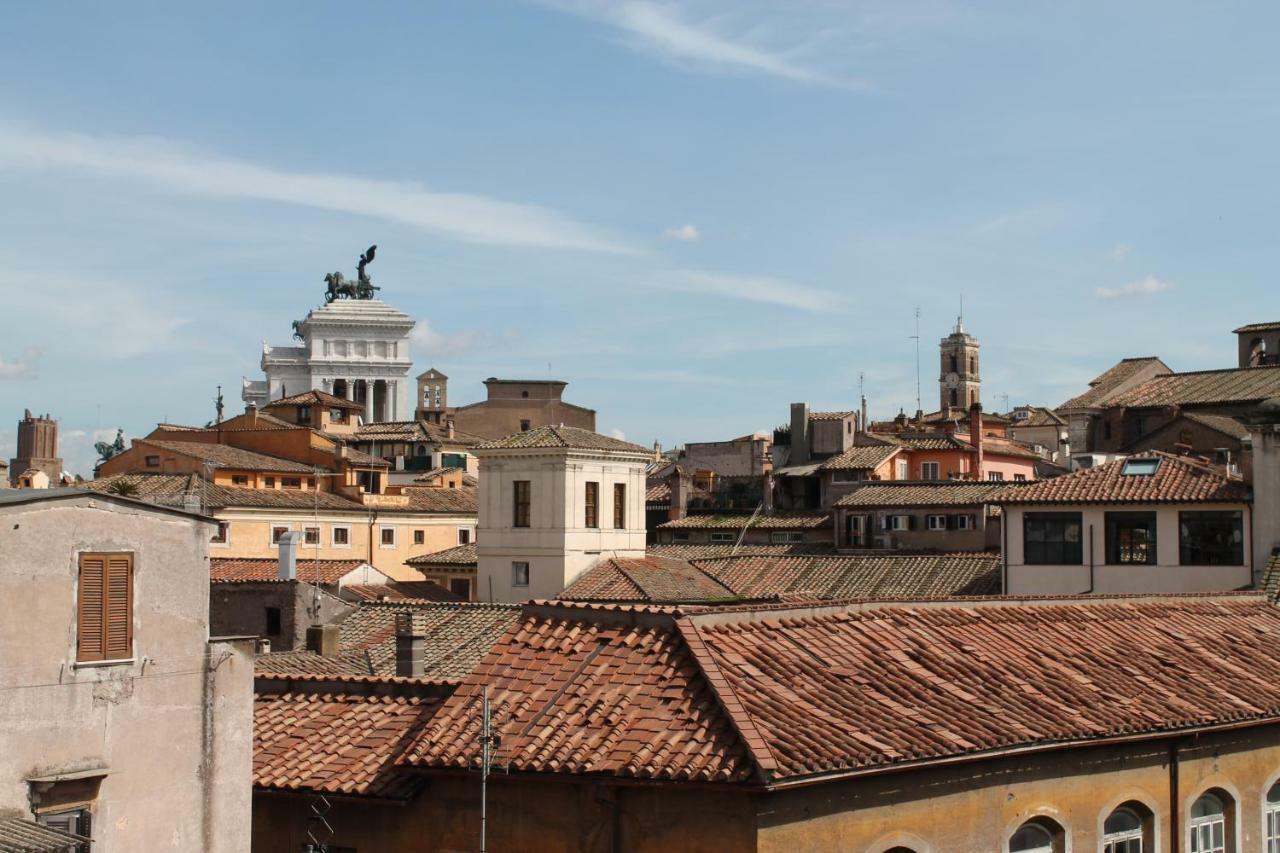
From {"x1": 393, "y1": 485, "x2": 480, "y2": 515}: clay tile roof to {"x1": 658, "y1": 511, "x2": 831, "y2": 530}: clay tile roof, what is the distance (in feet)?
Answer: 26.6

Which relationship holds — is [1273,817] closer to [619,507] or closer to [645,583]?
[645,583]

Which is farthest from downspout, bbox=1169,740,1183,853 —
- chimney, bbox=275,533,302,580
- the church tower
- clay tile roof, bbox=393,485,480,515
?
the church tower

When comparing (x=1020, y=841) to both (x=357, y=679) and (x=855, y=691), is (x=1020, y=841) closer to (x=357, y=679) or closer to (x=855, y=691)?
(x=855, y=691)

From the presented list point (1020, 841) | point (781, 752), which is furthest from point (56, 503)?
point (1020, 841)

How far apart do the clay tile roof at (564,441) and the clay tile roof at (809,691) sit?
3591 cm

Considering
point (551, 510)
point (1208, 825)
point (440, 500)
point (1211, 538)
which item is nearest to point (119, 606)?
point (1208, 825)

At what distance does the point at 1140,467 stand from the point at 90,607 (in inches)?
1199

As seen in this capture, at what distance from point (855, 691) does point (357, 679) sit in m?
5.43

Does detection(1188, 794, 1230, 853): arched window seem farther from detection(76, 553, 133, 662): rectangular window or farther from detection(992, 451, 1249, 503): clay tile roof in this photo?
detection(992, 451, 1249, 503): clay tile roof

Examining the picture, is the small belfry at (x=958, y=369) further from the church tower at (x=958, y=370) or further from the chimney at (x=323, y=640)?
the chimney at (x=323, y=640)

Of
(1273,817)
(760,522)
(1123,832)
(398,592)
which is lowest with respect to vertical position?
(1273,817)

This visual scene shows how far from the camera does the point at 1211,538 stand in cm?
3666

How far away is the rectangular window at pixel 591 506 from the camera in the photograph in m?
54.9

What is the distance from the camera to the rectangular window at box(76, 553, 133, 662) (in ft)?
47.3
